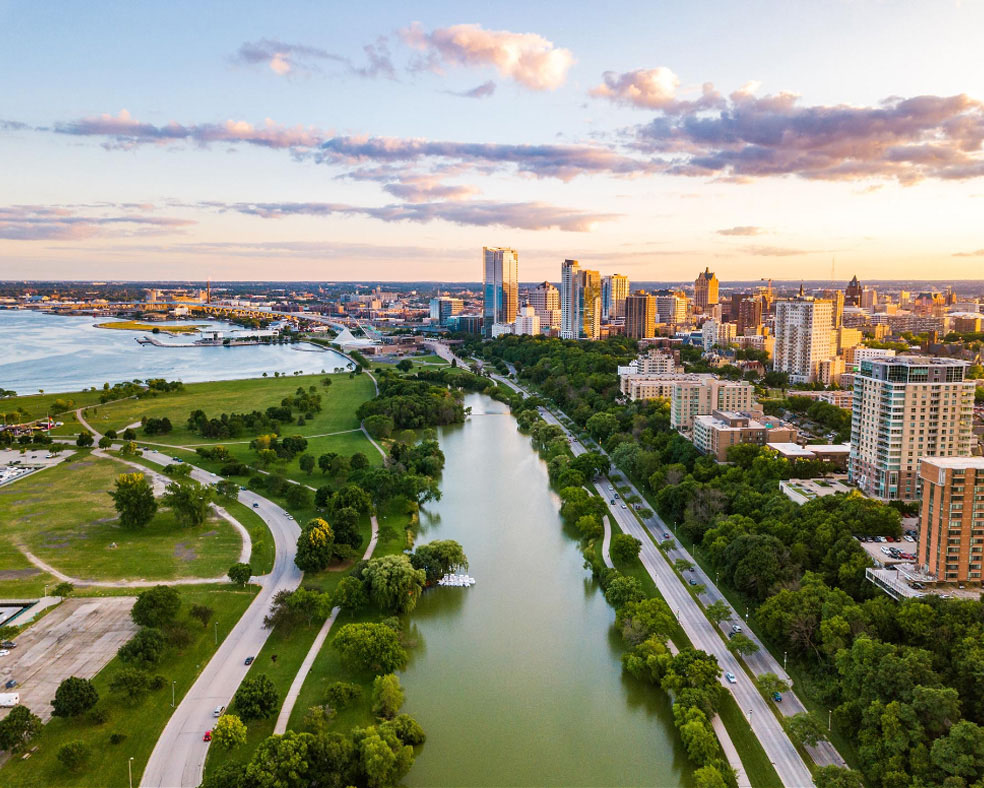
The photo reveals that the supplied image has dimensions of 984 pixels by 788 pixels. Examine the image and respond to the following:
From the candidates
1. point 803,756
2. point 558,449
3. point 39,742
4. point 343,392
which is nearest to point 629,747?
point 803,756

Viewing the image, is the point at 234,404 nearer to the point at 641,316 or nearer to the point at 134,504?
the point at 134,504

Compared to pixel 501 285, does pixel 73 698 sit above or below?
below

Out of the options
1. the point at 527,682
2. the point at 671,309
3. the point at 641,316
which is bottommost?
the point at 527,682

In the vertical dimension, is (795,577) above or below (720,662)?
above

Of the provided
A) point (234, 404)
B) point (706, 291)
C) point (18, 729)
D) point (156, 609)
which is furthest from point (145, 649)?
point (706, 291)

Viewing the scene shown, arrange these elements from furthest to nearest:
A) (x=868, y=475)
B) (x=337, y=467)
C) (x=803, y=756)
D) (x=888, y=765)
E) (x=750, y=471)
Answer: (x=337, y=467), (x=750, y=471), (x=868, y=475), (x=803, y=756), (x=888, y=765)

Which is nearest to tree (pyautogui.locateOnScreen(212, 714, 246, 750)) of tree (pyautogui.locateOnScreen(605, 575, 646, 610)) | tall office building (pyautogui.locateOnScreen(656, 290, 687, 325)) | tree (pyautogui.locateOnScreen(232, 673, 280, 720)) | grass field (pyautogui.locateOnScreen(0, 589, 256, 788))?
tree (pyautogui.locateOnScreen(232, 673, 280, 720))

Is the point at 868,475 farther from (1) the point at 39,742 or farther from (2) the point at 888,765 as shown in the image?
(1) the point at 39,742
